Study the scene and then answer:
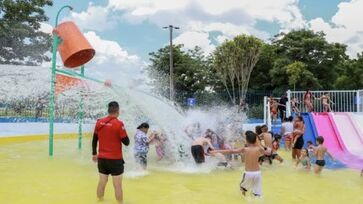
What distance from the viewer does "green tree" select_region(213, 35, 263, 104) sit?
35594 mm

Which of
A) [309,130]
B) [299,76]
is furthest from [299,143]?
[299,76]

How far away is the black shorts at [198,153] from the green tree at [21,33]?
1704 cm

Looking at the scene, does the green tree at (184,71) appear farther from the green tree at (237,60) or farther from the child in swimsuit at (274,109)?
the child in swimsuit at (274,109)

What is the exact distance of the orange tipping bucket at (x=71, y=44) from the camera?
10.0m

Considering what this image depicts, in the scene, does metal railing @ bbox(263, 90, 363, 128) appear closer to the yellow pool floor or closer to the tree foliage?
the yellow pool floor

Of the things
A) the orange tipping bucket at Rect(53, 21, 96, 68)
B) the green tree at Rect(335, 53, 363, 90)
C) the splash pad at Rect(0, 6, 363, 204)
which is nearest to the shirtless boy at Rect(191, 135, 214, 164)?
the splash pad at Rect(0, 6, 363, 204)

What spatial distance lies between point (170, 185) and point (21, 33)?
727 inches

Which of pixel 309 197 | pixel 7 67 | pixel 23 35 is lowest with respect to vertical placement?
pixel 309 197

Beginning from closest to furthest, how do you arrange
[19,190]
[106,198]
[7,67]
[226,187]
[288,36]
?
[106,198]
[19,190]
[226,187]
[7,67]
[288,36]

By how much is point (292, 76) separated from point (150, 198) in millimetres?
26932

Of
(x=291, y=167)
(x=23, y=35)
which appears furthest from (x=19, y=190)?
(x=23, y=35)

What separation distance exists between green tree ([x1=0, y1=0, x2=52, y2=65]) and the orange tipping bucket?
14.1 m

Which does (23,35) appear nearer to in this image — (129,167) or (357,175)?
(129,167)

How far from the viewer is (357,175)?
9469 millimetres
